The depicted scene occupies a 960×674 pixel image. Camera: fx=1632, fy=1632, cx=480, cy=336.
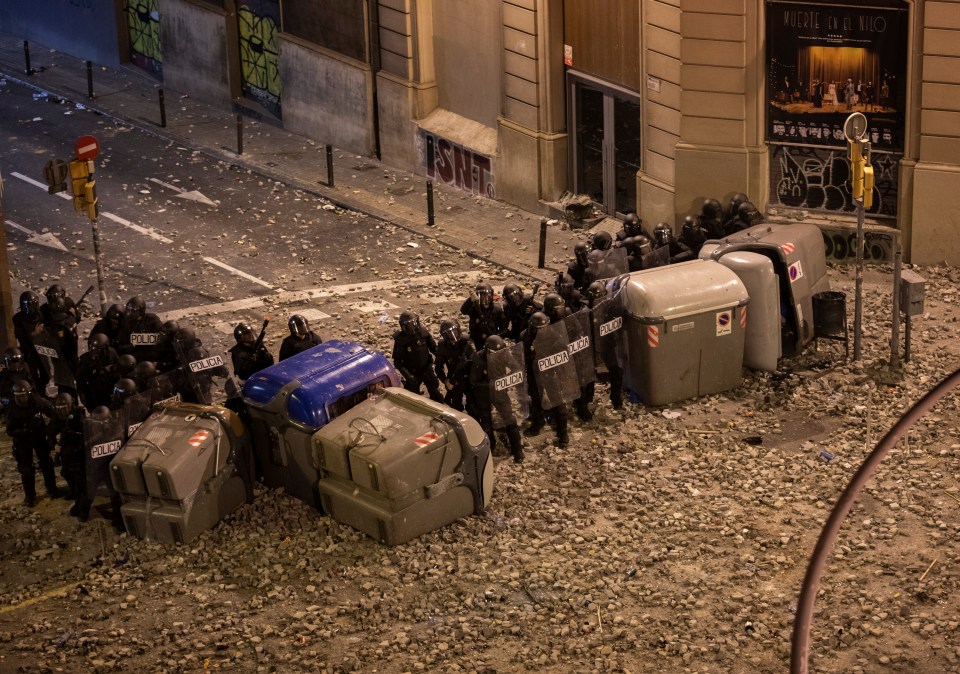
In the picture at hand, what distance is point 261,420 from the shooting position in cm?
1694

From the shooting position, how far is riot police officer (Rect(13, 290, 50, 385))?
63.7 ft

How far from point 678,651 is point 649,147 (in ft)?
37.0

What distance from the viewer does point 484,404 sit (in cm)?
1747

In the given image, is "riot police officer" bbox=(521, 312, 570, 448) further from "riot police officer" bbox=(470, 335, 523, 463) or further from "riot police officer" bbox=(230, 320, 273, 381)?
"riot police officer" bbox=(230, 320, 273, 381)

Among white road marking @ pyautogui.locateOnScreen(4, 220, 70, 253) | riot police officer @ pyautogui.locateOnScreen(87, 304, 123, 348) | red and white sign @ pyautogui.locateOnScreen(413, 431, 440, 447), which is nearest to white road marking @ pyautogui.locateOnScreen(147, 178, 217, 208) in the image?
white road marking @ pyautogui.locateOnScreen(4, 220, 70, 253)

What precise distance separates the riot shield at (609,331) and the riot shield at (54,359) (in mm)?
6221

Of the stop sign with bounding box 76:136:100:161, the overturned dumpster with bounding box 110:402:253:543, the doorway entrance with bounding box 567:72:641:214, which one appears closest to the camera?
the overturned dumpster with bounding box 110:402:253:543

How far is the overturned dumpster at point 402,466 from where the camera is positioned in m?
15.6

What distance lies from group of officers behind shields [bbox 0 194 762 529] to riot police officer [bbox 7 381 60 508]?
0.03 ft

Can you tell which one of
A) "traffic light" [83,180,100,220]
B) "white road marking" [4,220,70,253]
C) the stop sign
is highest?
the stop sign

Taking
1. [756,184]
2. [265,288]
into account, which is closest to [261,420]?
[265,288]

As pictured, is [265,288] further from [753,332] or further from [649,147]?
[753,332]

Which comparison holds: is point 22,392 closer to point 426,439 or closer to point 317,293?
point 426,439

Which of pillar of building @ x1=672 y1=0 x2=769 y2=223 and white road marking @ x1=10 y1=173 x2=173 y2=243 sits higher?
pillar of building @ x1=672 y1=0 x2=769 y2=223
